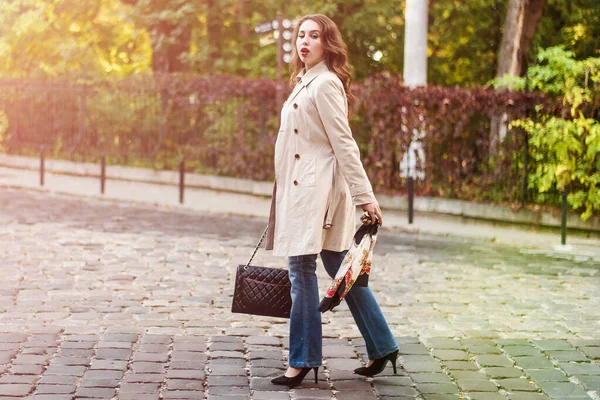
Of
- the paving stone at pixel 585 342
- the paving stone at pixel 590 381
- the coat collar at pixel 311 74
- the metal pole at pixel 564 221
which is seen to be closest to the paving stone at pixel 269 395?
the coat collar at pixel 311 74

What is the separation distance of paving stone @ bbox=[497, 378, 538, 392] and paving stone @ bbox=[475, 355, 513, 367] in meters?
0.36

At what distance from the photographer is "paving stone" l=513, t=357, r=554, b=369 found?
640 cm

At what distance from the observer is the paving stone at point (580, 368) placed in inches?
247

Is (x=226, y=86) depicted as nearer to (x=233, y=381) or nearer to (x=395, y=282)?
(x=395, y=282)

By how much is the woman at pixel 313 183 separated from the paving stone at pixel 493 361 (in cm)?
107

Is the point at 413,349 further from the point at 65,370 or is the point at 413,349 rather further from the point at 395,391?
the point at 65,370

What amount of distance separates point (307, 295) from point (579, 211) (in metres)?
9.17

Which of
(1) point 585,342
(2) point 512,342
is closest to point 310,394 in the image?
(2) point 512,342

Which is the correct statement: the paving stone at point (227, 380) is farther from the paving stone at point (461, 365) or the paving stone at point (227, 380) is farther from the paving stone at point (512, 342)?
the paving stone at point (512, 342)

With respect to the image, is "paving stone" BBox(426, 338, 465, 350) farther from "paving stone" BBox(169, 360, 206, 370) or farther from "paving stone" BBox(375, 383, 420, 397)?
"paving stone" BBox(169, 360, 206, 370)

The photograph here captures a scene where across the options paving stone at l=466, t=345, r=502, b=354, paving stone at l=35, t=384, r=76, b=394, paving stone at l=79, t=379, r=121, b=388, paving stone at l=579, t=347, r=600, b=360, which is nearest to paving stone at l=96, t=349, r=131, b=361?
paving stone at l=79, t=379, r=121, b=388

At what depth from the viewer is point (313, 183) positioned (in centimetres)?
561

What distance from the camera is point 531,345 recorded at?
23.0 ft

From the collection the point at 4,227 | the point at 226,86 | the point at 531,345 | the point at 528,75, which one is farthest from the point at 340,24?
the point at 531,345
